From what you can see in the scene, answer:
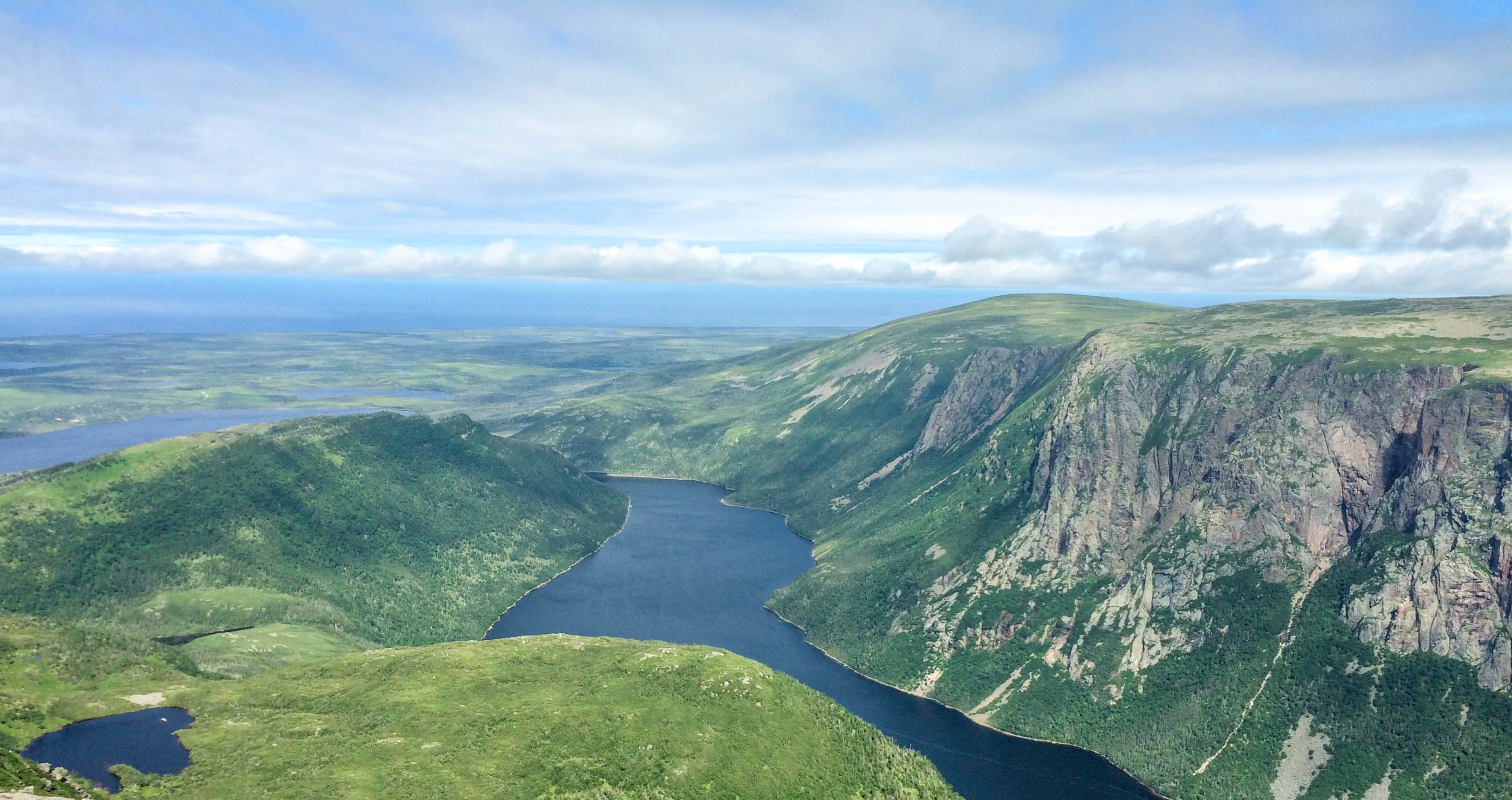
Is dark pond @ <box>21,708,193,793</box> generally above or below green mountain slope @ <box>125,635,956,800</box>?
above

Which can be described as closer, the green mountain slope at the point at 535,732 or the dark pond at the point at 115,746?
the dark pond at the point at 115,746

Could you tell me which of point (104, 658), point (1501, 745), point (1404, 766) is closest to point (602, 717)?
point (104, 658)

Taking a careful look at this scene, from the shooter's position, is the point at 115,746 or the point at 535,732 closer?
the point at 115,746

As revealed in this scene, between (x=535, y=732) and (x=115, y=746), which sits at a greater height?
(x=115, y=746)

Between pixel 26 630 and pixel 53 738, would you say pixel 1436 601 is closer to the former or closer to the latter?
pixel 53 738

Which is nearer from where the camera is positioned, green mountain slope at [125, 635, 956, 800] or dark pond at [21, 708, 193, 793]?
dark pond at [21, 708, 193, 793]
